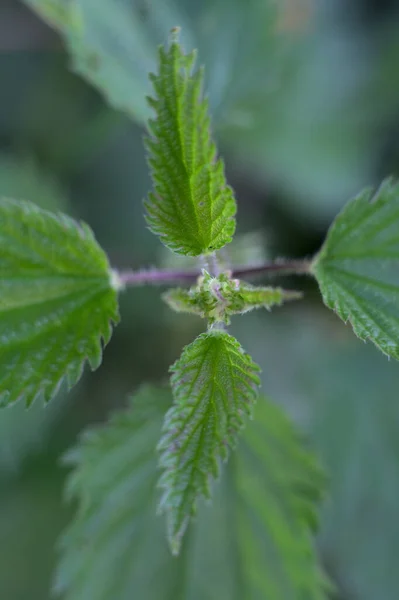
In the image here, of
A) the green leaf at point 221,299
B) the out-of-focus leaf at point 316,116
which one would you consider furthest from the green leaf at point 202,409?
the out-of-focus leaf at point 316,116

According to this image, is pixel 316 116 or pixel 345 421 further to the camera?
pixel 316 116

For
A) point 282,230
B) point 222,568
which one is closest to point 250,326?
point 282,230

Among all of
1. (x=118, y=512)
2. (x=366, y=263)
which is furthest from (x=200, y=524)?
(x=366, y=263)

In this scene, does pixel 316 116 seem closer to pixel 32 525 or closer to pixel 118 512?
pixel 118 512

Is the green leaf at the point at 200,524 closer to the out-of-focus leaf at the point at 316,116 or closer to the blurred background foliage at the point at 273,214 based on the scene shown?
the blurred background foliage at the point at 273,214

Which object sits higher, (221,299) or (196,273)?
(196,273)

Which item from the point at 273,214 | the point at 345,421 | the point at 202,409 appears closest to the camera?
the point at 202,409

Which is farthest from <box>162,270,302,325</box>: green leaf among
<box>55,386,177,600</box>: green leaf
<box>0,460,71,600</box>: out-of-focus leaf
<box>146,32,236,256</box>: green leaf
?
<box>0,460,71,600</box>: out-of-focus leaf
